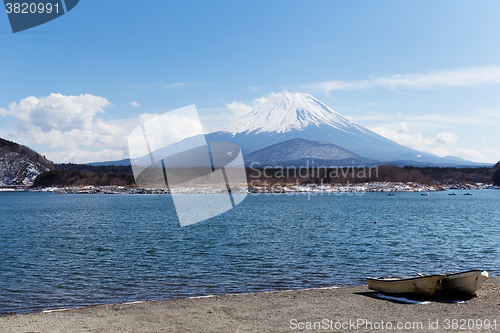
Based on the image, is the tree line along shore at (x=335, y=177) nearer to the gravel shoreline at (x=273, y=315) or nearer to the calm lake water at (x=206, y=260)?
the calm lake water at (x=206, y=260)

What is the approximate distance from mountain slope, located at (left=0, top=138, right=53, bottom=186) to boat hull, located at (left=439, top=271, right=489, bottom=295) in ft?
652

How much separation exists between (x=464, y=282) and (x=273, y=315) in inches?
234

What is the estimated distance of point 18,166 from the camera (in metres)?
182

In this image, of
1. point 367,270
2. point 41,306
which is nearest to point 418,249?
point 367,270

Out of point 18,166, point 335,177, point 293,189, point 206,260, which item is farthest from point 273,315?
point 18,166

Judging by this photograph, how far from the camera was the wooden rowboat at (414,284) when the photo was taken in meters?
11.3

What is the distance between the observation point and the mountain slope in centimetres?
17838

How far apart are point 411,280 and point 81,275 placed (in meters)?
12.9

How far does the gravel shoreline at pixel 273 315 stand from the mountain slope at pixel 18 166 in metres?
194

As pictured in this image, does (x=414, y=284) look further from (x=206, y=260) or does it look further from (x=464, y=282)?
(x=206, y=260)

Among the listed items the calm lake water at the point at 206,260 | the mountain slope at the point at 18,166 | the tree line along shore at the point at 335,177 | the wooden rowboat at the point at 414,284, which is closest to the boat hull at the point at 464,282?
the wooden rowboat at the point at 414,284

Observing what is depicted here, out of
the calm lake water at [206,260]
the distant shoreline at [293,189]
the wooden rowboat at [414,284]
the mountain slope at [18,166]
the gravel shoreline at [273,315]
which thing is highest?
the mountain slope at [18,166]

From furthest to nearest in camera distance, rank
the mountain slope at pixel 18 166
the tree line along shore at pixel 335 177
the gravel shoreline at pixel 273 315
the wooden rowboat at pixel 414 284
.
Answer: the mountain slope at pixel 18 166 < the tree line along shore at pixel 335 177 < the wooden rowboat at pixel 414 284 < the gravel shoreline at pixel 273 315

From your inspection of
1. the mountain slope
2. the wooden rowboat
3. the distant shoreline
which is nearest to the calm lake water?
the wooden rowboat
